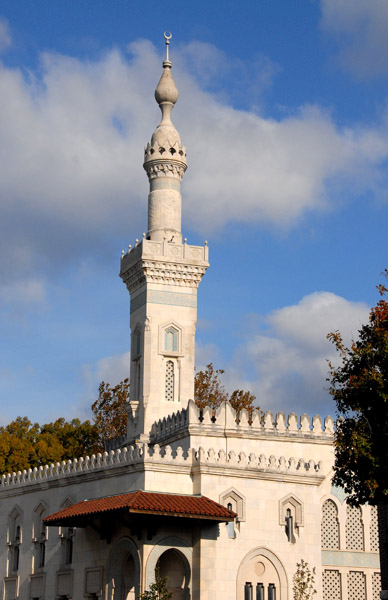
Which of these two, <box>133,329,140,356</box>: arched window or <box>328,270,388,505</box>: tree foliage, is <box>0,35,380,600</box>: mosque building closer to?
<box>133,329,140,356</box>: arched window

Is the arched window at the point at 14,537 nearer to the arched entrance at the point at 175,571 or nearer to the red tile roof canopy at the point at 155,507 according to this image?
the red tile roof canopy at the point at 155,507

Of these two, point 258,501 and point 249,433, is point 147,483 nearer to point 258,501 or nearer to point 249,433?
point 258,501

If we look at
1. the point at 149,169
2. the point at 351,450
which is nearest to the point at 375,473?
the point at 351,450

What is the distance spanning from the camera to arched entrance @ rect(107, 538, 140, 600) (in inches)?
1405

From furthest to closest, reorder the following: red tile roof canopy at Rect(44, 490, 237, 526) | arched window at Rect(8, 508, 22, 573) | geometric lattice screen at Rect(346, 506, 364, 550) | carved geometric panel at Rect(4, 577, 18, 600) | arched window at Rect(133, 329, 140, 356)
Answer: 1. arched window at Rect(133, 329, 140, 356)
2. arched window at Rect(8, 508, 22, 573)
3. carved geometric panel at Rect(4, 577, 18, 600)
4. geometric lattice screen at Rect(346, 506, 364, 550)
5. red tile roof canopy at Rect(44, 490, 237, 526)

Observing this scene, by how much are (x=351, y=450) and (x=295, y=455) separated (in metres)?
15.0

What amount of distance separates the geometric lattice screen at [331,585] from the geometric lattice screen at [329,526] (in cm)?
105

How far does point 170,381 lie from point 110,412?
53.4 feet

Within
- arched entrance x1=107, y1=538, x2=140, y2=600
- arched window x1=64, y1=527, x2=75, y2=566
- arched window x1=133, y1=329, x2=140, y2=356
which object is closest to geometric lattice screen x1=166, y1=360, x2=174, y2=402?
arched window x1=133, y1=329, x2=140, y2=356

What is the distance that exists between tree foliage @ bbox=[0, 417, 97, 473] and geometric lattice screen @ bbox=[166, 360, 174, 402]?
1246 centimetres

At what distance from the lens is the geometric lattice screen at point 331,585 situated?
37.7 meters

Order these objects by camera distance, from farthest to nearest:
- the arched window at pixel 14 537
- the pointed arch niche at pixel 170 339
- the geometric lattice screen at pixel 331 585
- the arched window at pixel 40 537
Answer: the pointed arch niche at pixel 170 339 → the arched window at pixel 14 537 → the arched window at pixel 40 537 → the geometric lattice screen at pixel 331 585

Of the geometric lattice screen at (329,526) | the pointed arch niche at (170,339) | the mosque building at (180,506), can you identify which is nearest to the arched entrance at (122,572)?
the mosque building at (180,506)

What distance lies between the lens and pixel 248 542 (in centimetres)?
3625
